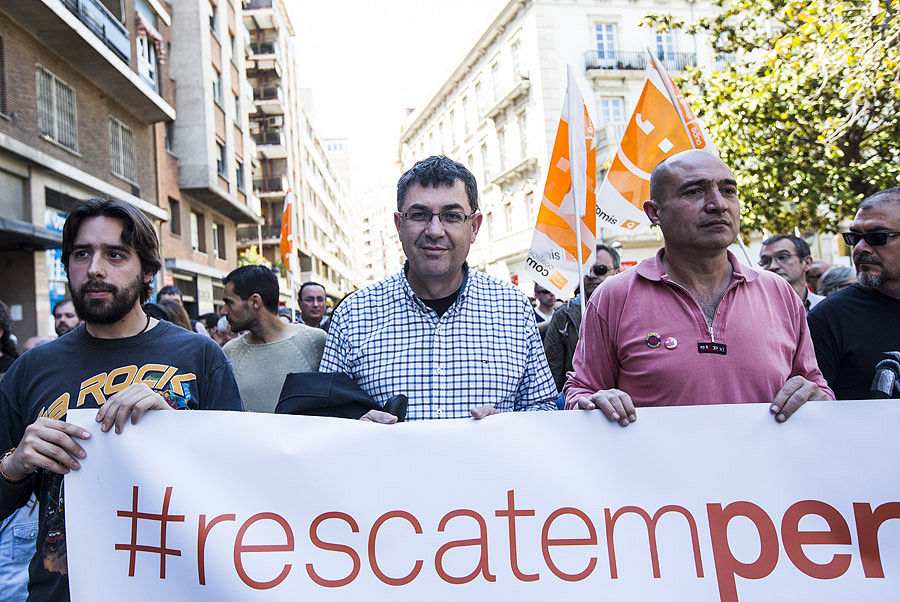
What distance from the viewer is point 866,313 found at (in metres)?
2.87

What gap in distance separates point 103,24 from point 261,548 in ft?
57.3

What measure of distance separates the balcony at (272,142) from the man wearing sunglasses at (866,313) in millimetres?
41616

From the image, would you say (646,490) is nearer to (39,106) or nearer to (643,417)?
(643,417)

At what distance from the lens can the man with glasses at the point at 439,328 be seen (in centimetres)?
248

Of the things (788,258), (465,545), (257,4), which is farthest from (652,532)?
(257,4)

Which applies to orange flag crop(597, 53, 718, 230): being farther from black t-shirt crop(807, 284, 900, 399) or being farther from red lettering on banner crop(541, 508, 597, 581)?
red lettering on banner crop(541, 508, 597, 581)

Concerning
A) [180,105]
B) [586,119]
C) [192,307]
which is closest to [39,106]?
[180,105]

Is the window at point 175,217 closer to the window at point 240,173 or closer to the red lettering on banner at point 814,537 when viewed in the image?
A: the window at point 240,173

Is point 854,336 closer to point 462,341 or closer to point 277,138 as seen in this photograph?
point 462,341

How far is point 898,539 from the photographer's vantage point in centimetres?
209

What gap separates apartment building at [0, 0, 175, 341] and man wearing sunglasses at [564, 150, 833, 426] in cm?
1150

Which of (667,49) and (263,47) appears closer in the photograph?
(667,49)

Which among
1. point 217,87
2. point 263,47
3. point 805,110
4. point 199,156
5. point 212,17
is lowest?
point 805,110

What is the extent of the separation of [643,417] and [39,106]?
15344mm
